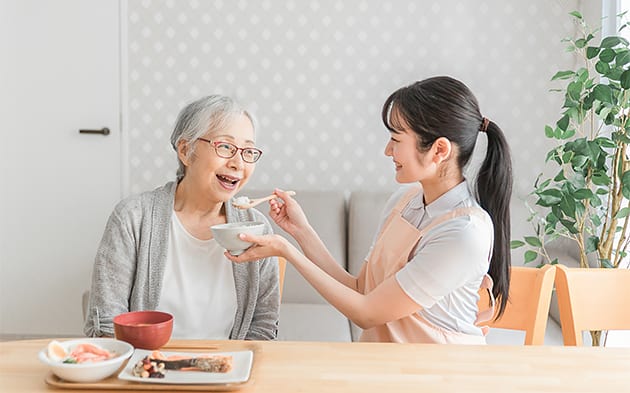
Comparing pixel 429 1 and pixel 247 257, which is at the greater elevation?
pixel 429 1

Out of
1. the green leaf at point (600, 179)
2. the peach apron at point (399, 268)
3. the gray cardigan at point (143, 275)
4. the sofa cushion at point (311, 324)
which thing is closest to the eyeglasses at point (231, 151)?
the gray cardigan at point (143, 275)

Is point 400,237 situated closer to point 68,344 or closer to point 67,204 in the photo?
point 68,344

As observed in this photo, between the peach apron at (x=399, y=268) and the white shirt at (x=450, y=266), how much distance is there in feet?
0.07

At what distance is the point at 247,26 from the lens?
12.6 ft

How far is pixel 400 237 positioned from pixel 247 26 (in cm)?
231

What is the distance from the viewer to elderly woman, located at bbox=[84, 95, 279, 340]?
5.93 ft

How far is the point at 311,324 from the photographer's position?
122 inches

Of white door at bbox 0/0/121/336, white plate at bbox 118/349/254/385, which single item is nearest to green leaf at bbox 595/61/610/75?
white plate at bbox 118/349/254/385

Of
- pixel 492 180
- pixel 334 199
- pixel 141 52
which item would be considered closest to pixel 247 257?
pixel 492 180

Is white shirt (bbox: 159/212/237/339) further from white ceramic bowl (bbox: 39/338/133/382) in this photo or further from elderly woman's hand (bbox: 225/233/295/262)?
white ceramic bowl (bbox: 39/338/133/382)

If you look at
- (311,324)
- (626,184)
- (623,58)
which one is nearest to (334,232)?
(311,324)

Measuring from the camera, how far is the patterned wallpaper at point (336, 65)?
3846 mm

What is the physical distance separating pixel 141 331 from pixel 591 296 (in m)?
1.05

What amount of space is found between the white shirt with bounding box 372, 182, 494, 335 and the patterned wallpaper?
6.91 ft
